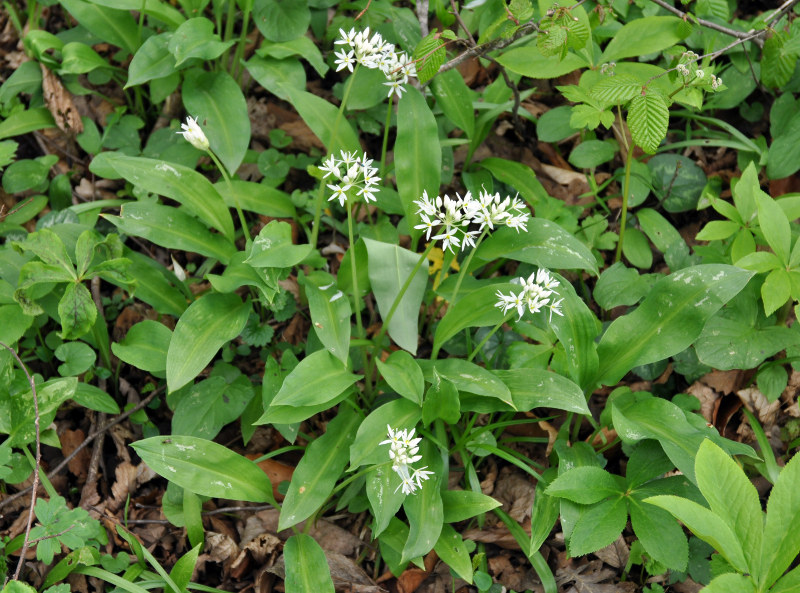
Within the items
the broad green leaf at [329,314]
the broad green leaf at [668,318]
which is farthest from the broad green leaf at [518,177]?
the broad green leaf at [329,314]

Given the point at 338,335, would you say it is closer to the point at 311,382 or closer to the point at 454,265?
the point at 311,382

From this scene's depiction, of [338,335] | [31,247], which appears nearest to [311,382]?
[338,335]

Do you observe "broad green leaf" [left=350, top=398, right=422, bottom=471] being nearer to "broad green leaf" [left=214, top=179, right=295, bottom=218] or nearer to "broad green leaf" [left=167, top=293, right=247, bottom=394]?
"broad green leaf" [left=167, top=293, right=247, bottom=394]

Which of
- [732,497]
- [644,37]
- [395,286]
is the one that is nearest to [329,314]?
[395,286]

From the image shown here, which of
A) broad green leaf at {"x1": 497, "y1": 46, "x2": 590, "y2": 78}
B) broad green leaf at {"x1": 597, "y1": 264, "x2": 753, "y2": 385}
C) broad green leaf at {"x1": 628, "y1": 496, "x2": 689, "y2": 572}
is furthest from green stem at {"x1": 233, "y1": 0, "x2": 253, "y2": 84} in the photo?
broad green leaf at {"x1": 628, "y1": 496, "x2": 689, "y2": 572}

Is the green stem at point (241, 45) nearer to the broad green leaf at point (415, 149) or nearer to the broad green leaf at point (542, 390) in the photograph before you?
the broad green leaf at point (415, 149)
